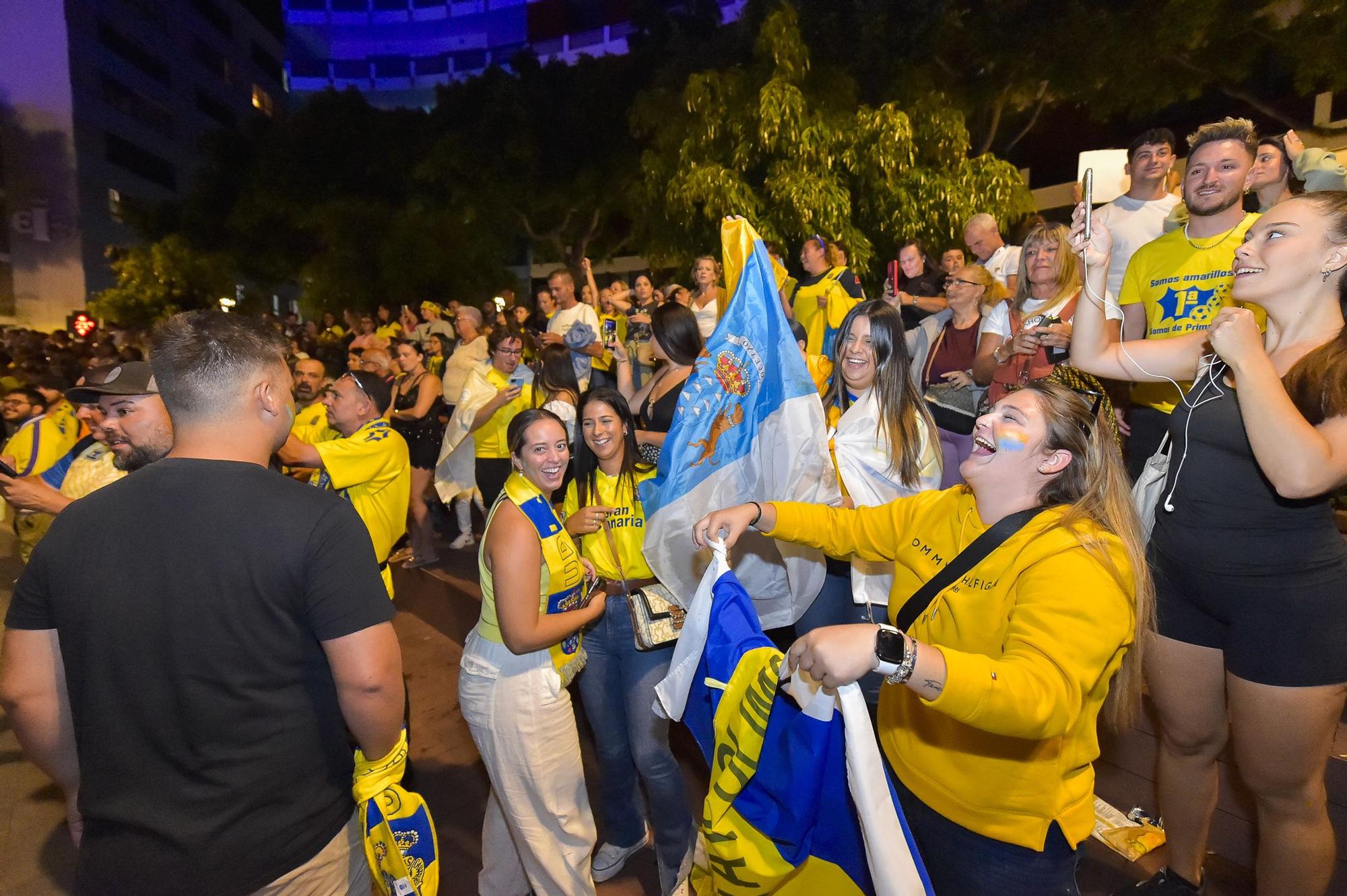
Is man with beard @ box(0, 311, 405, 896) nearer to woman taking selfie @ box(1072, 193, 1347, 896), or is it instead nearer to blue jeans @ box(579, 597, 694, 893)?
blue jeans @ box(579, 597, 694, 893)

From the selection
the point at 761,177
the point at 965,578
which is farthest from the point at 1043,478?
the point at 761,177

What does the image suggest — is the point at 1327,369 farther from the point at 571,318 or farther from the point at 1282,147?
the point at 571,318

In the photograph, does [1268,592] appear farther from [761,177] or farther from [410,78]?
[410,78]

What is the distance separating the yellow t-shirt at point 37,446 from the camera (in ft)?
14.1

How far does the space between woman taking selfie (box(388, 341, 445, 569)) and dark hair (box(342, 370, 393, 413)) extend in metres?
3.37

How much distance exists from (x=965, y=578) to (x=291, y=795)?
5.34ft

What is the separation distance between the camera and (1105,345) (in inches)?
102

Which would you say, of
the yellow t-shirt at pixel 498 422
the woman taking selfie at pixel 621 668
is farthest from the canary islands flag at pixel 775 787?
the yellow t-shirt at pixel 498 422

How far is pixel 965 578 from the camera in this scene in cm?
184

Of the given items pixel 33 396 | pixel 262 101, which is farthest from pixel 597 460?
pixel 262 101

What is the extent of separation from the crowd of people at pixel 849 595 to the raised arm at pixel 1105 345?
0.04 ft

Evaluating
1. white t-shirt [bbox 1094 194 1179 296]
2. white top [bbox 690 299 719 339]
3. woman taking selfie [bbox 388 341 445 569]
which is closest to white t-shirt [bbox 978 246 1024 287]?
white t-shirt [bbox 1094 194 1179 296]

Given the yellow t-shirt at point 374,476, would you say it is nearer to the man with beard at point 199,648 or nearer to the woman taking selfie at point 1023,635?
the man with beard at point 199,648

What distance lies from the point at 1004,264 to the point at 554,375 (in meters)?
3.27
